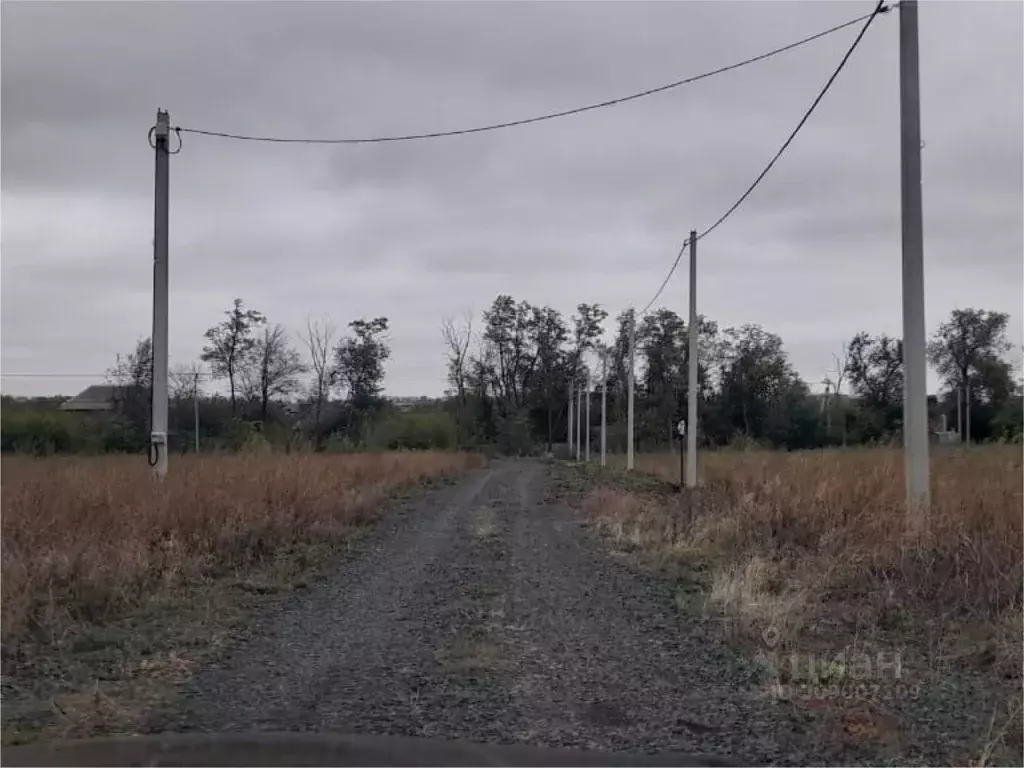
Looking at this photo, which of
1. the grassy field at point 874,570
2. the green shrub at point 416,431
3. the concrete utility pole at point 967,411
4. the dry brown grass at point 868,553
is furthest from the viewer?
the green shrub at point 416,431

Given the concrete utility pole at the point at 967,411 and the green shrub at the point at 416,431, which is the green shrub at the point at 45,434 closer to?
the concrete utility pole at the point at 967,411

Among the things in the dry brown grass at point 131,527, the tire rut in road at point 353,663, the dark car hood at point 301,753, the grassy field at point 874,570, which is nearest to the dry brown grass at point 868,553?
the grassy field at point 874,570

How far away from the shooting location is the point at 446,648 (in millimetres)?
7516

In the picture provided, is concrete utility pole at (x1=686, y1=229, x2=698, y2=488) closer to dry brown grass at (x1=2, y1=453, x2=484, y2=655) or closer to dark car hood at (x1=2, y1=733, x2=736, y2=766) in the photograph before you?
dry brown grass at (x1=2, y1=453, x2=484, y2=655)

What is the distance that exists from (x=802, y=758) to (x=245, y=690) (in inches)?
133

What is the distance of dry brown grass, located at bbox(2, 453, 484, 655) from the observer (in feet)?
26.8

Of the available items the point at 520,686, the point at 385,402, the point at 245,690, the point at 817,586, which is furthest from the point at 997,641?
the point at 385,402

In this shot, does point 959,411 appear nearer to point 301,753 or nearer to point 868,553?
point 868,553

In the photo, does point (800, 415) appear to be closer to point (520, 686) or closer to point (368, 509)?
point (368, 509)

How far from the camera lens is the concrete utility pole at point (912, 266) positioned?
35.3 feet

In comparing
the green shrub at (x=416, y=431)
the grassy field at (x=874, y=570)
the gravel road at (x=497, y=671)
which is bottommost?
the gravel road at (x=497, y=671)

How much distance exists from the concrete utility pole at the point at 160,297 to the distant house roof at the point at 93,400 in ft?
36.2

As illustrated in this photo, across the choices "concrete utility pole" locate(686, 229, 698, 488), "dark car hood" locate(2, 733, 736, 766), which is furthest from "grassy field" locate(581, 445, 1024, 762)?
"concrete utility pole" locate(686, 229, 698, 488)

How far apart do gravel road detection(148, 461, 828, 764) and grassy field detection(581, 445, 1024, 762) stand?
0.69 m
